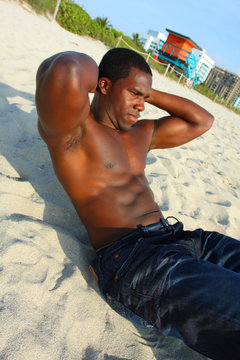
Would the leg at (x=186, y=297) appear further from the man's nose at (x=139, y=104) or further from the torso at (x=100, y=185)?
the man's nose at (x=139, y=104)

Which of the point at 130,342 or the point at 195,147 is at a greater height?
the point at 195,147

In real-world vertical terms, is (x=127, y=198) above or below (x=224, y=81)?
below

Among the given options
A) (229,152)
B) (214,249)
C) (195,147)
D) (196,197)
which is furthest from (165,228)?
(229,152)

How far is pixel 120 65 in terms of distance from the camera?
1.87 m

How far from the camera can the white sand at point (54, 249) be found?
127cm

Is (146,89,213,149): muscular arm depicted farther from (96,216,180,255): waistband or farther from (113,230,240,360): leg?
(113,230,240,360): leg

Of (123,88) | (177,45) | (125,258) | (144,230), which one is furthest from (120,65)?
(177,45)

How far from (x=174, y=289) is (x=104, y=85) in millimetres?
1316

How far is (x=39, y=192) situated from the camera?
2188mm

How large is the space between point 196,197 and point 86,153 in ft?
5.52

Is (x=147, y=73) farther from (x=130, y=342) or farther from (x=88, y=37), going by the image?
(x=88, y=37)

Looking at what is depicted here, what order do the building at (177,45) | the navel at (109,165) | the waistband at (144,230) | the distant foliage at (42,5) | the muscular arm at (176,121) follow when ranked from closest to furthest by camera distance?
the waistband at (144,230) → the navel at (109,165) → the muscular arm at (176,121) → the distant foliage at (42,5) → the building at (177,45)

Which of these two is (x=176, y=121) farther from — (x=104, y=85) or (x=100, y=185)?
(x=100, y=185)

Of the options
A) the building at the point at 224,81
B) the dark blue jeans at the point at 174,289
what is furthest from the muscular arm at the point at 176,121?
the building at the point at 224,81
